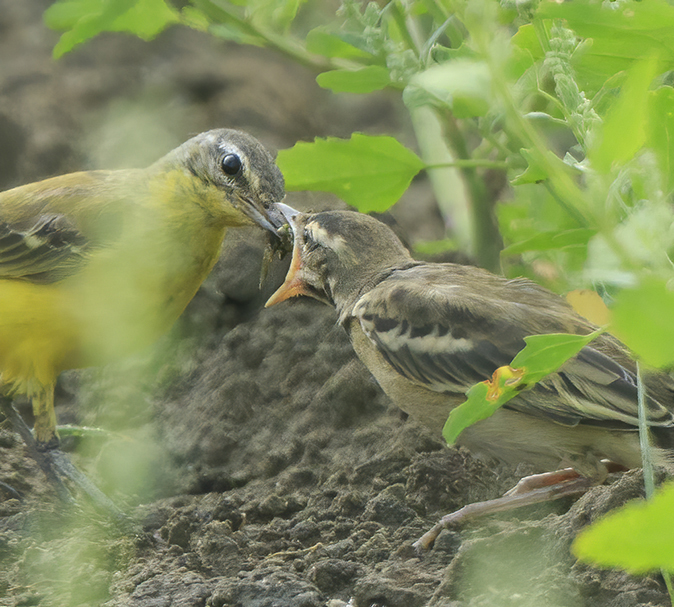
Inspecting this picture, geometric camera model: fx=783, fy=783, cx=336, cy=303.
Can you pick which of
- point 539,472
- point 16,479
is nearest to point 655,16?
point 539,472

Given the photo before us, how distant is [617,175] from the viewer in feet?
4.91

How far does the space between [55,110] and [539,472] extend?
17.1 ft

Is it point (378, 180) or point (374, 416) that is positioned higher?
point (378, 180)

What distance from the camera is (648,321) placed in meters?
0.92

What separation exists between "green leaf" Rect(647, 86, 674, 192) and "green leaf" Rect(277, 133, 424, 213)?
29.8 inches

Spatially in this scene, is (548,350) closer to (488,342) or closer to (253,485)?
(488,342)

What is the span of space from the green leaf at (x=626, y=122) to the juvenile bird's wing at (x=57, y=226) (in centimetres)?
316

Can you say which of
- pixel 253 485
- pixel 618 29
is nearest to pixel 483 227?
pixel 253 485

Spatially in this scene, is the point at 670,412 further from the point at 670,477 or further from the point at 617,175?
the point at 617,175

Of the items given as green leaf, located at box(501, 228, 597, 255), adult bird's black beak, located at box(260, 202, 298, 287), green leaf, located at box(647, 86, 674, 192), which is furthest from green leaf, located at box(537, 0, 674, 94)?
adult bird's black beak, located at box(260, 202, 298, 287)

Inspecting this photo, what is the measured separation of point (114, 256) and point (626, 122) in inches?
123

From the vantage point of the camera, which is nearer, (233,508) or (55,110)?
(233,508)

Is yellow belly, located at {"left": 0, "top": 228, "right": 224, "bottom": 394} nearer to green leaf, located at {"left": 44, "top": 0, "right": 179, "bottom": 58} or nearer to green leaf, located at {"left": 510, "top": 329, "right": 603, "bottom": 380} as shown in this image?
green leaf, located at {"left": 44, "top": 0, "right": 179, "bottom": 58}

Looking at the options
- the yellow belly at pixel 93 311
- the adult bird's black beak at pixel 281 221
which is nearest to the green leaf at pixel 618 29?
the adult bird's black beak at pixel 281 221
